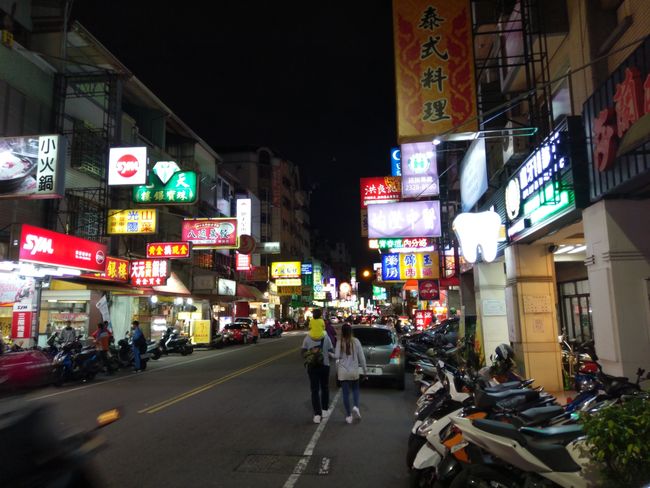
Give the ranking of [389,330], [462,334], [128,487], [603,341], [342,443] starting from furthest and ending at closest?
1. [462,334]
2. [389,330]
3. [603,341]
4. [342,443]
5. [128,487]

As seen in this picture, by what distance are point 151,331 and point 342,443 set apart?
23.3m

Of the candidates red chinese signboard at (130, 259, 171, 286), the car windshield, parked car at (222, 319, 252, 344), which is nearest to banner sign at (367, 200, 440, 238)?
the car windshield

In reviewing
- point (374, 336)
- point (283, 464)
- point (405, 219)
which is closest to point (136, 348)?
point (374, 336)

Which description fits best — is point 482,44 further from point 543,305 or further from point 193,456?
point 193,456

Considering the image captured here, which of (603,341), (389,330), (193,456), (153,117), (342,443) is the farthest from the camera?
(153,117)

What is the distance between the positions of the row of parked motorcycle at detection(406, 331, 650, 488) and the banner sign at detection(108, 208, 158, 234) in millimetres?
18013

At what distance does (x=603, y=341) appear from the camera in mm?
8109

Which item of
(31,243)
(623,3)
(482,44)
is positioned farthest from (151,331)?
(623,3)

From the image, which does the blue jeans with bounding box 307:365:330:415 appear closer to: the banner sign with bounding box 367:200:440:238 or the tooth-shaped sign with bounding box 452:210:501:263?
the tooth-shaped sign with bounding box 452:210:501:263

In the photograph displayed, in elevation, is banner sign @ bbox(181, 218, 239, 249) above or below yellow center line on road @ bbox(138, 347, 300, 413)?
above

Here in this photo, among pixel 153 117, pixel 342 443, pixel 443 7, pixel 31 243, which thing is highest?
pixel 153 117

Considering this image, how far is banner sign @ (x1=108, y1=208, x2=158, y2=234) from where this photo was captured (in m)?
22.4

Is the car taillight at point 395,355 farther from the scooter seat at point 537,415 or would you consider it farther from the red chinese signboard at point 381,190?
the red chinese signboard at point 381,190

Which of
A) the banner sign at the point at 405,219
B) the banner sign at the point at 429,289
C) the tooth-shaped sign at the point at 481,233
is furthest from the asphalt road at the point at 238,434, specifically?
the banner sign at the point at 429,289
